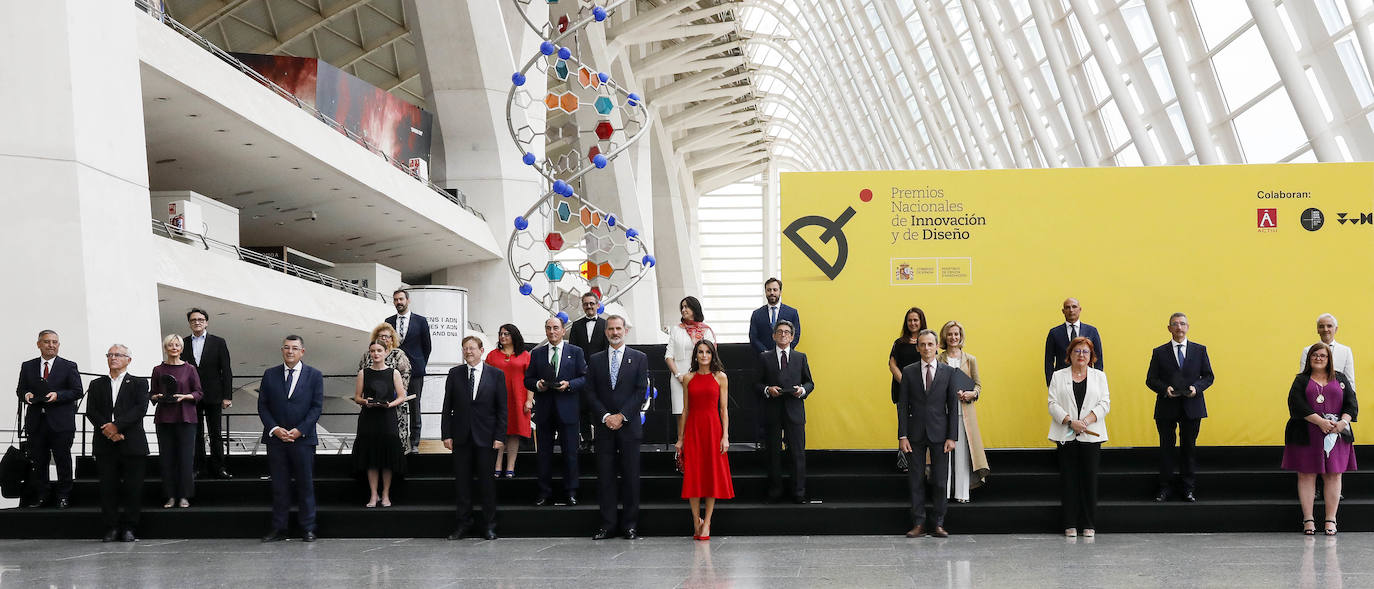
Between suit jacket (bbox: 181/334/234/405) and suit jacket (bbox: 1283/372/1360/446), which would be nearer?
suit jacket (bbox: 1283/372/1360/446)

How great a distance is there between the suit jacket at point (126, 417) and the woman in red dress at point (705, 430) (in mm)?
4353

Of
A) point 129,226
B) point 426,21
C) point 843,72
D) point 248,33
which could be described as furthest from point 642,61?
point 129,226

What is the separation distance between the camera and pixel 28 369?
1071cm

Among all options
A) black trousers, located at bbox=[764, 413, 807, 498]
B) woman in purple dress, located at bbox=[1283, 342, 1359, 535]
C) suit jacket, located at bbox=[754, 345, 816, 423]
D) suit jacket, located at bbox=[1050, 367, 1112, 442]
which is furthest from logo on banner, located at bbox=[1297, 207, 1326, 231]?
black trousers, located at bbox=[764, 413, 807, 498]

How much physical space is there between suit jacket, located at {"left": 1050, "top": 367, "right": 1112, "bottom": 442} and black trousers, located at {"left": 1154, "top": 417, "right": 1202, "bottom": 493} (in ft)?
3.67

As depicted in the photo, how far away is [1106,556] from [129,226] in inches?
401

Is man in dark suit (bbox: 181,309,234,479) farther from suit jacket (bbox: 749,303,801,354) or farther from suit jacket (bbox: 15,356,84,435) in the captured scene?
suit jacket (bbox: 749,303,801,354)

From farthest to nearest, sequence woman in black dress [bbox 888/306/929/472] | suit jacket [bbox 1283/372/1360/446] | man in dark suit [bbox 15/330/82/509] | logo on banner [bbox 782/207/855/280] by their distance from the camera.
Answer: logo on banner [bbox 782/207/855/280], woman in black dress [bbox 888/306/929/472], man in dark suit [bbox 15/330/82/509], suit jacket [bbox 1283/372/1360/446]

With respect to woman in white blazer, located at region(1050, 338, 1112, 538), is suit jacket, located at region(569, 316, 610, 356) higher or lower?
higher

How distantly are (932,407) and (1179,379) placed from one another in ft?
7.57

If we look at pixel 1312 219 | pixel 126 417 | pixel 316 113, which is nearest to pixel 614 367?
pixel 126 417

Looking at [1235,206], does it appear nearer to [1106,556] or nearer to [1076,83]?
[1106,556]

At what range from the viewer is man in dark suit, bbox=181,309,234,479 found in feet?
37.4

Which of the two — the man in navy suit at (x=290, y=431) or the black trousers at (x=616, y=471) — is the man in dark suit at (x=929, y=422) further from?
the man in navy suit at (x=290, y=431)
